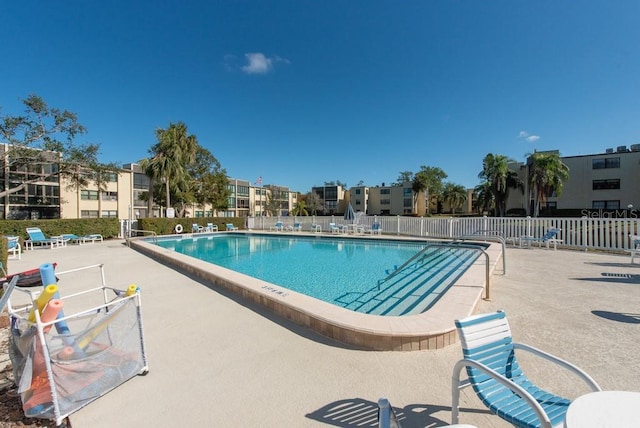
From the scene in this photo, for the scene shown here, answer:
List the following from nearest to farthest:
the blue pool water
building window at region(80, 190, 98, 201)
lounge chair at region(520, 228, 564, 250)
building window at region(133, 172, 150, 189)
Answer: the blue pool water → lounge chair at region(520, 228, 564, 250) → building window at region(80, 190, 98, 201) → building window at region(133, 172, 150, 189)

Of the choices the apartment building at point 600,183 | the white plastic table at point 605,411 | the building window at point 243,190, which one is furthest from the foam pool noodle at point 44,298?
the building window at point 243,190

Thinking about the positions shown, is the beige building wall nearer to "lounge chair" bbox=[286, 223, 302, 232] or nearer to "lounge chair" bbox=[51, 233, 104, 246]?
"lounge chair" bbox=[51, 233, 104, 246]

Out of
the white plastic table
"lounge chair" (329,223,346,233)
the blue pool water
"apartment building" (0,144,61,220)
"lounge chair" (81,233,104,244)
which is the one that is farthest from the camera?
"apartment building" (0,144,61,220)

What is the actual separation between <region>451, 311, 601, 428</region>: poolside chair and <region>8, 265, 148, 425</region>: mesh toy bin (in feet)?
9.05

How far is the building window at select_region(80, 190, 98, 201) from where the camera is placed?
116 feet

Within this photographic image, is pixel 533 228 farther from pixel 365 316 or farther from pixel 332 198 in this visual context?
pixel 332 198

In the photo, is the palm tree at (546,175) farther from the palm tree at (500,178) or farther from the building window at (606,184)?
the building window at (606,184)

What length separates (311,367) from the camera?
9.47ft

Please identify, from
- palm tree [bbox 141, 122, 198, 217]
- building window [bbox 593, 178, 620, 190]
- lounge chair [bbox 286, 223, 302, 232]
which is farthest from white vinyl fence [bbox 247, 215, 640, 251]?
building window [bbox 593, 178, 620, 190]

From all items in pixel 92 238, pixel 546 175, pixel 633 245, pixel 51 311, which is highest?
pixel 546 175

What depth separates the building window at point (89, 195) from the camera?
116 feet

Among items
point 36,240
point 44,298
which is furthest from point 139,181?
point 44,298

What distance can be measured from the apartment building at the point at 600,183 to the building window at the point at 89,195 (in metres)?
51.4

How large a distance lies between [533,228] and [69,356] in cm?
1470
